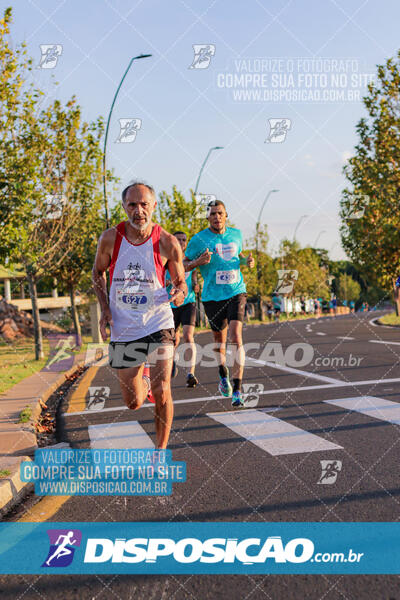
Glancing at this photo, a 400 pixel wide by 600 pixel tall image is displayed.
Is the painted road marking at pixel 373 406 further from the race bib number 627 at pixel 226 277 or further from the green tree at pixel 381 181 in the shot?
the green tree at pixel 381 181

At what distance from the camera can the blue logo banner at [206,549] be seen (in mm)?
3145

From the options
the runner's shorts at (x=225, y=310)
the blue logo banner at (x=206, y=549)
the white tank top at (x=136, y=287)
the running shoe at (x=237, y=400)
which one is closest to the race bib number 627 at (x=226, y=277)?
the runner's shorts at (x=225, y=310)

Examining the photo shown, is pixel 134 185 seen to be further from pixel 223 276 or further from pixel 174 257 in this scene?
pixel 223 276

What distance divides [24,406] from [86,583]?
17.7 ft

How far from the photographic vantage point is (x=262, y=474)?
4.70 meters

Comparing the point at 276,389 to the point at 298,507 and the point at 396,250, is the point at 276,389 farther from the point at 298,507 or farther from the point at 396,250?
the point at 396,250

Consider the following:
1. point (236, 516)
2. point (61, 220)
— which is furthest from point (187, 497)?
point (61, 220)

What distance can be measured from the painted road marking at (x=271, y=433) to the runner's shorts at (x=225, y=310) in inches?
45.2

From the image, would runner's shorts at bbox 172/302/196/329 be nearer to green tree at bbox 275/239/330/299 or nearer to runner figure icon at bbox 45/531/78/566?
runner figure icon at bbox 45/531/78/566

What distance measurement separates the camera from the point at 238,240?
809 centimetres

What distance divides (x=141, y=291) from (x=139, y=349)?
409mm

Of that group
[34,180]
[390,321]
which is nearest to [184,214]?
[390,321]

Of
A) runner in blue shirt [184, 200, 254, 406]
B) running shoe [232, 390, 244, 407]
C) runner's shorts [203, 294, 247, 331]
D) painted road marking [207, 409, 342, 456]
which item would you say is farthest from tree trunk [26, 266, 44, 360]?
painted road marking [207, 409, 342, 456]

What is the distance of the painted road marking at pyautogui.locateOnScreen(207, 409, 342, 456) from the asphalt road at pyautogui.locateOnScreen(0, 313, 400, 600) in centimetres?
1
